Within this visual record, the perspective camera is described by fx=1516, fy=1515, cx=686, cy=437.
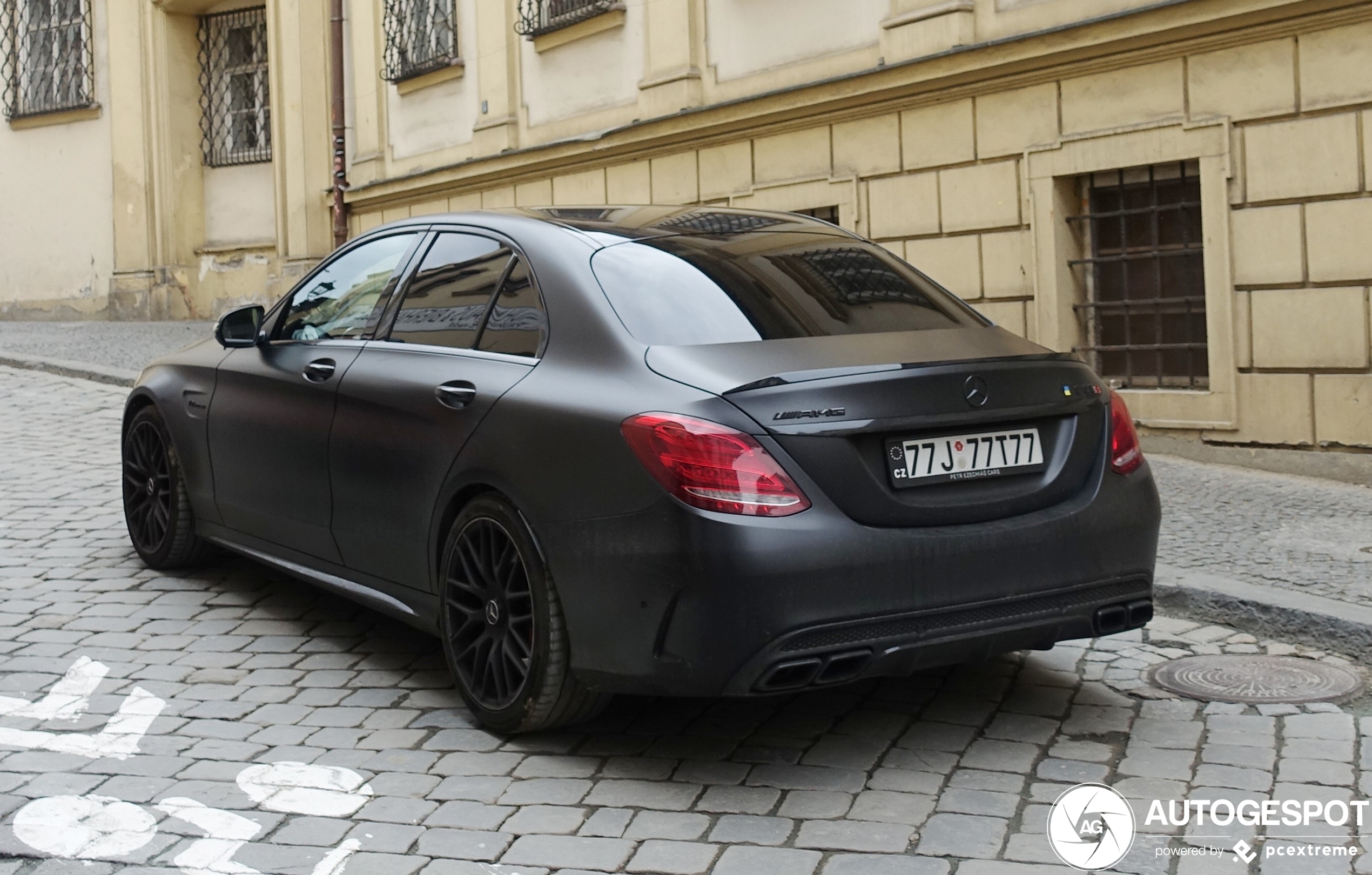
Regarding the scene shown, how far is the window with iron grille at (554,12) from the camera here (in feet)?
47.2

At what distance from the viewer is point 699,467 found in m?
3.62

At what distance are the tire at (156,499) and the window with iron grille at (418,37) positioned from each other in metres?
11.3

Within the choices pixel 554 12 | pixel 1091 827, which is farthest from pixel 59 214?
pixel 1091 827

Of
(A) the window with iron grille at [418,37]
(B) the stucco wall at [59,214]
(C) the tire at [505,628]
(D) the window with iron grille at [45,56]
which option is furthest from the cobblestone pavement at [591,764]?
(D) the window with iron grille at [45,56]

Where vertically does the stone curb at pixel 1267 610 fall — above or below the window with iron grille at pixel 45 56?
below

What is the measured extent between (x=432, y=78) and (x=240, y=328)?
1250cm

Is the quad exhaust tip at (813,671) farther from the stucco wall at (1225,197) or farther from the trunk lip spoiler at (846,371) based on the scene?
the stucco wall at (1225,197)

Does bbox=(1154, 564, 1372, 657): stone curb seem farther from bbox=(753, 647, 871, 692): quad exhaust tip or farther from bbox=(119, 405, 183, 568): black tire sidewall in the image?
bbox=(119, 405, 183, 568): black tire sidewall

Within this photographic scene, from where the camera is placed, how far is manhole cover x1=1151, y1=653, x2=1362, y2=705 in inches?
178

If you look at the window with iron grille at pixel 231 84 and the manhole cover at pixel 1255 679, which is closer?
the manhole cover at pixel 1255 679

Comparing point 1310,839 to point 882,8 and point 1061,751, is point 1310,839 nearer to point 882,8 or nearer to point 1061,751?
point 1061,751

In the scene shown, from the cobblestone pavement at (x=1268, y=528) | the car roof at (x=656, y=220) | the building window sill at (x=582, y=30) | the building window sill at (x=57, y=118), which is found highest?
the building window sill at (x=57, y=118)

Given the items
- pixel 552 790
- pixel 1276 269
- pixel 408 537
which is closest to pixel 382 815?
pixel 552 790

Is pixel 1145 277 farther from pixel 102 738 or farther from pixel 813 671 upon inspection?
pixel 102 738
